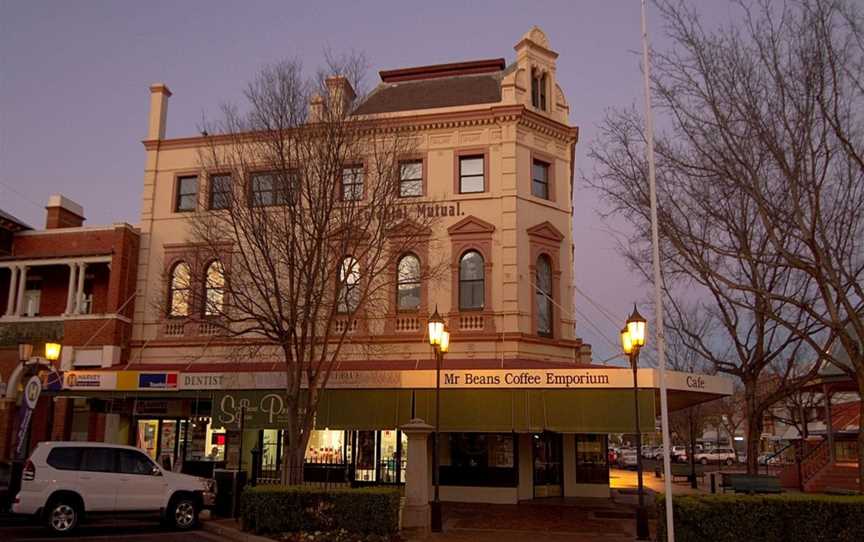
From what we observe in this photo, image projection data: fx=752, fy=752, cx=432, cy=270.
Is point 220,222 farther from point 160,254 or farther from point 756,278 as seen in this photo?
point 756,278

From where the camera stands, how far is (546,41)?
2561 centimetres

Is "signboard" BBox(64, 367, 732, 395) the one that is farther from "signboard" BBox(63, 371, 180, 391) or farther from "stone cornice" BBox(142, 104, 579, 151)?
"stone cornice" BBox(142, 104, 579, 151)

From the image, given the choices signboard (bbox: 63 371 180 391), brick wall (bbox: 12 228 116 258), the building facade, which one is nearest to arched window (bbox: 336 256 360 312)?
signboard (bbox: 63 371 180 391)

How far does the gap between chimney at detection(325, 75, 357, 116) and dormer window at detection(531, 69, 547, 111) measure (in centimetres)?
740

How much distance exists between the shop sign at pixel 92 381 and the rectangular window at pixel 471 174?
1196 cm

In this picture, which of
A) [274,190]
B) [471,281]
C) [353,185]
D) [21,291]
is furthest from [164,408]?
[353,185]

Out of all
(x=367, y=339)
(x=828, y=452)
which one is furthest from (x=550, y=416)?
(x=828, y=452)

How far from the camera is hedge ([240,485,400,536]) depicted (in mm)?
14742

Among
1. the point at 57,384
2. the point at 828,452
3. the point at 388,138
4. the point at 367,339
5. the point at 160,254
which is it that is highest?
the point at 388,138

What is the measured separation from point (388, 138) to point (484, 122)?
3114mm

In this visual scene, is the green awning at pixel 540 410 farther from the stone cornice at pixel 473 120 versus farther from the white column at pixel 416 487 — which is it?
the stone cornice at pixel 473 120

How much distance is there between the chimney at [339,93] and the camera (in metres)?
19.0

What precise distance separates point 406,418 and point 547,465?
558cm

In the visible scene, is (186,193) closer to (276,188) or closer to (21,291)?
(21,291)
